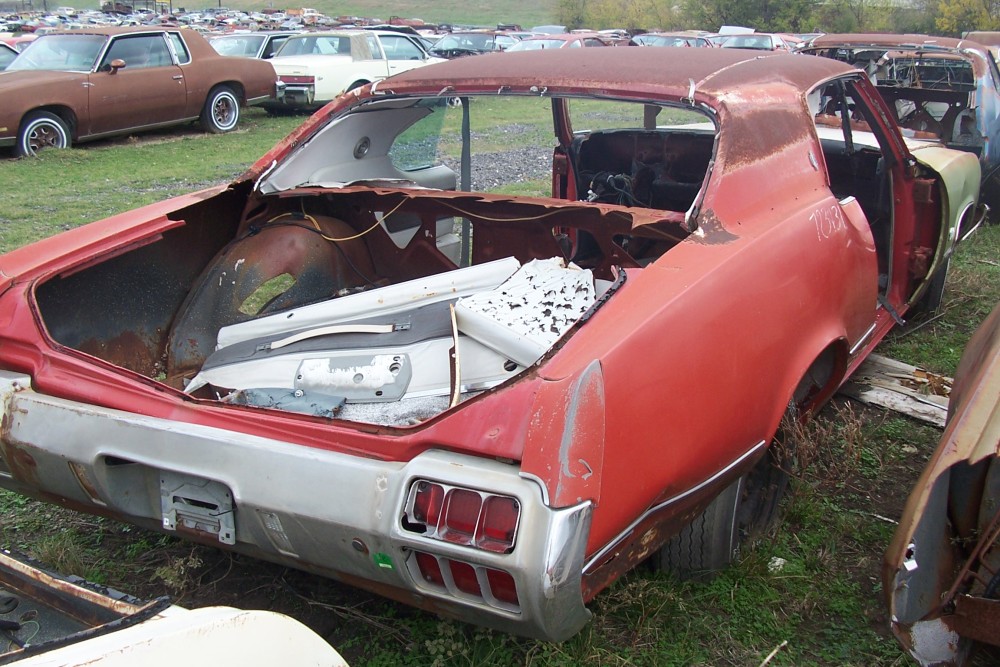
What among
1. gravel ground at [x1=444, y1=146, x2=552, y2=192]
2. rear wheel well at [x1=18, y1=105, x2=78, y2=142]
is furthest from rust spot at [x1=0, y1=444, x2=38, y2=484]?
rear wheel well at [x1=18, y1=105, x2=78, y2=142]

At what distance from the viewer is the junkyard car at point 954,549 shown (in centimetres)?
198

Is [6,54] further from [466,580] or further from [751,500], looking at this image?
[466,580]

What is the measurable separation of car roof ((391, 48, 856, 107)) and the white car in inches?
412

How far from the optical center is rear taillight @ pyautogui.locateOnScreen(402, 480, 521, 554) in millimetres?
1721

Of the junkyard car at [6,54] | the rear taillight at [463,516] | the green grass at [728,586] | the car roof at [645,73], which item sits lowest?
the green grass at [728,586]

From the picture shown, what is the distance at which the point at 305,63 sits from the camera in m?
13.6

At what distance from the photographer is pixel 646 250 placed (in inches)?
121

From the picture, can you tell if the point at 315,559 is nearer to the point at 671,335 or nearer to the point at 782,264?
the point at 671,335

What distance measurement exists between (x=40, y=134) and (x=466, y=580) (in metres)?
10.3

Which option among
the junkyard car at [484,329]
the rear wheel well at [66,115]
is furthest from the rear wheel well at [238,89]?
the junkyard car at [484,329]

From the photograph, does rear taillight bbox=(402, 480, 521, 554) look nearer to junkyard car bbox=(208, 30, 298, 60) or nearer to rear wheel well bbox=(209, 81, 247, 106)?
rear wheel well bbox=(209, 81, 247, 106)

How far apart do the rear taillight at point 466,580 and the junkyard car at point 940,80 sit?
5275 mm

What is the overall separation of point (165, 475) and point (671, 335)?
131 cm

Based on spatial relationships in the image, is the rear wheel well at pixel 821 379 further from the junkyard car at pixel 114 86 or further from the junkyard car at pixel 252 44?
the junkyard car at pixel 252 44
